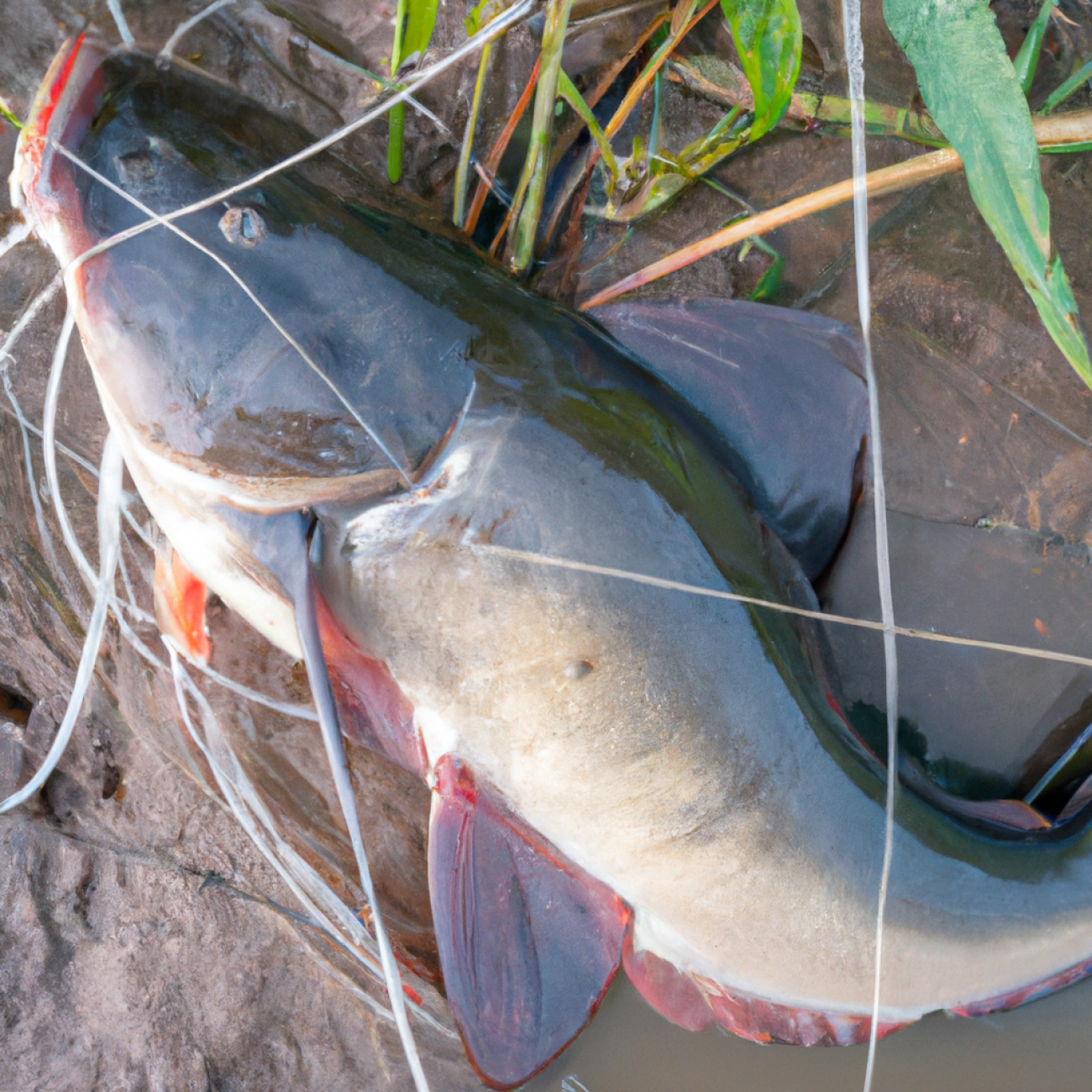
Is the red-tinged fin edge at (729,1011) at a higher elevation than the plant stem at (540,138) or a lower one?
lower

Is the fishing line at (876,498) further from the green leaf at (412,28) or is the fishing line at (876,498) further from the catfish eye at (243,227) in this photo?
the catfish eye at (243,227)

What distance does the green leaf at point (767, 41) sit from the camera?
1.82m

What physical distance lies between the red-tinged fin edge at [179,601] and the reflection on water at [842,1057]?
1.31 meters

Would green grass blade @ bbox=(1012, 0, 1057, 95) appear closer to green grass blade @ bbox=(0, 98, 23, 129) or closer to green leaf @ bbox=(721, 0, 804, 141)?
green leaf @ bbox=(721, 0, 804, 141)

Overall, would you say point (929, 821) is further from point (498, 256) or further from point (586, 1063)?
point (498, 256)

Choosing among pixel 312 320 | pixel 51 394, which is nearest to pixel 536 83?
pixel 312 320

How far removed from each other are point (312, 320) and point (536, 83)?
89 cm

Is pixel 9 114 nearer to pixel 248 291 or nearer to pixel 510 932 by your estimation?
pixel 248 291

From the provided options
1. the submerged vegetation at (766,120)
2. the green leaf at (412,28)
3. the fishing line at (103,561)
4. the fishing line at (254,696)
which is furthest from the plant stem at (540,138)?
the fishing line at (254,696)

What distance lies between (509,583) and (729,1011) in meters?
1.11

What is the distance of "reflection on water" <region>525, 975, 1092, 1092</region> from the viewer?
2.03 meters

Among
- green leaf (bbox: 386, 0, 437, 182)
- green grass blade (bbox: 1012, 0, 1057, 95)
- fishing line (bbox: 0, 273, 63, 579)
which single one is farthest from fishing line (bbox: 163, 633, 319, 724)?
green grass blade (bbox: 1012, 0, 1057, 95)

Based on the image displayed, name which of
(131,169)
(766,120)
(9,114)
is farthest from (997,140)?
(9,114)

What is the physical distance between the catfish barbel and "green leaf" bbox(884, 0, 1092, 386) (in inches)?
27.6
